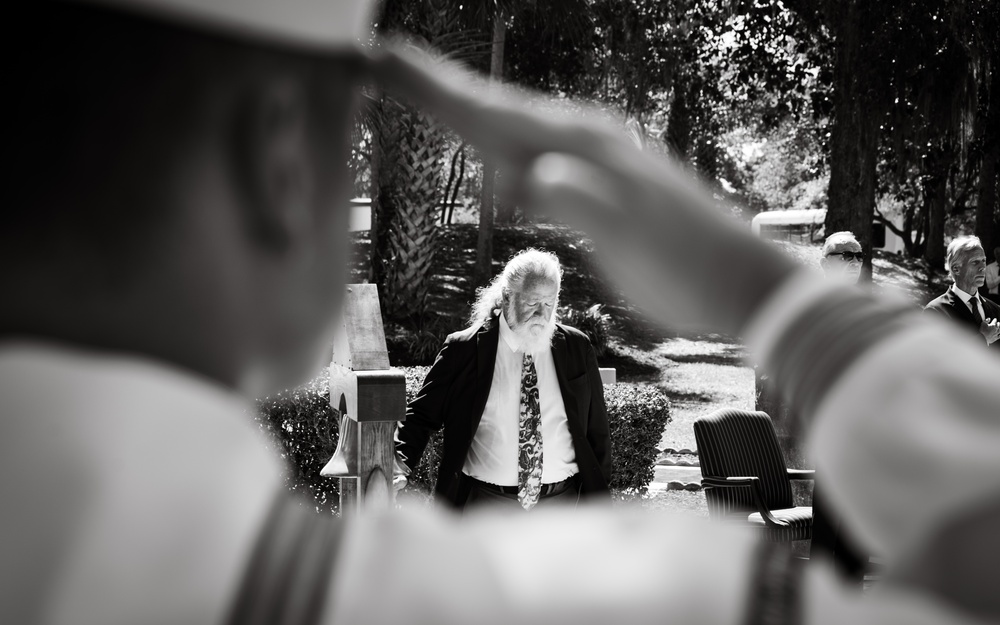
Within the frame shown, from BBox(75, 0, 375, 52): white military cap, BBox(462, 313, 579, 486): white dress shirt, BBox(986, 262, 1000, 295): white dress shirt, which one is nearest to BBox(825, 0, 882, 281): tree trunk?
BBox(986, 262, 1000, 295): white dress shirt

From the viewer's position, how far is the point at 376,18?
10.4 metres

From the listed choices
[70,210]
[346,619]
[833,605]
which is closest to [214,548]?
[346,619]

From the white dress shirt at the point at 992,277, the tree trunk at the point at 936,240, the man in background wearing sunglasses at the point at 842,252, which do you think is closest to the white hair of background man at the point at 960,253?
the man in background wearing sunglasses at the point at 842,252

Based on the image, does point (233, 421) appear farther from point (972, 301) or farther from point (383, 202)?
point (383, 202)

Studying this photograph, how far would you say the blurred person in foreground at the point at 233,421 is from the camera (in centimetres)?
54

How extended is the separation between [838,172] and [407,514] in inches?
531

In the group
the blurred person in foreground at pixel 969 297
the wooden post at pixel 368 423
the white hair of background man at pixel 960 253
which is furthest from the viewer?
the white hair of background man at pixel 960 253

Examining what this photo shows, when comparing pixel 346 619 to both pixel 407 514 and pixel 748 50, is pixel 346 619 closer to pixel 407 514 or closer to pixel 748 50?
pixel 407 514

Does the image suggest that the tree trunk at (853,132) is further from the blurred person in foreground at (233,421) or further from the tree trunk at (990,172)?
the blurred person in foreground at (233,421)

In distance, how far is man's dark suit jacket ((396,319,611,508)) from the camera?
A: 4.59 metres

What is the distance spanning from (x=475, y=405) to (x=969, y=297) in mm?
4397

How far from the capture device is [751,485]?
279 inches

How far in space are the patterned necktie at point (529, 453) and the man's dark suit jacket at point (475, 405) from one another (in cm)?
15

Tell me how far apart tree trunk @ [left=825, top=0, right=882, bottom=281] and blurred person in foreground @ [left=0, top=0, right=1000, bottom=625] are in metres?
13.0
